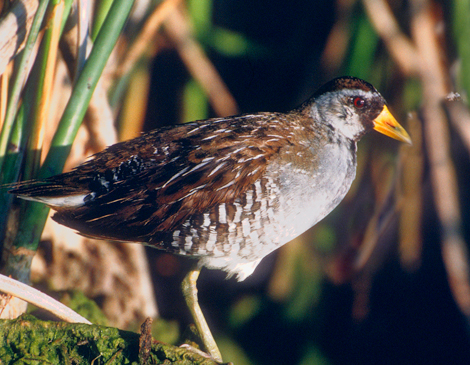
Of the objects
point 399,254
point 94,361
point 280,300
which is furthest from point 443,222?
point 94,361

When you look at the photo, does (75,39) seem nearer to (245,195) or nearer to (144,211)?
(144,211)

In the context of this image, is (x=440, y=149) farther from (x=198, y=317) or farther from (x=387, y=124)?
(x=198, y=317)

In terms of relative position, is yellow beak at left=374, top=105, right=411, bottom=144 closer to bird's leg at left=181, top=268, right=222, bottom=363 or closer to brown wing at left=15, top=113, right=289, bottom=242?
brown wing at left=15, top=113, right=289, bottom=242

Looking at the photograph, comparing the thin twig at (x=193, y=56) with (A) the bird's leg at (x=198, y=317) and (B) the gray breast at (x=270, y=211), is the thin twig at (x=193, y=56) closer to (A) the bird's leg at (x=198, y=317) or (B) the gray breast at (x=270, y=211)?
(B) the gray breast at (x=270, y=211)

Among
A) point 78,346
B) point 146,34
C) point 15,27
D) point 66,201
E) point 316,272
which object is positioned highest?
point 146,34

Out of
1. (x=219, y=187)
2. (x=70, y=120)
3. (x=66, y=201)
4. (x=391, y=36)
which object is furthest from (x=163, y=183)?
(x=391, y=36)

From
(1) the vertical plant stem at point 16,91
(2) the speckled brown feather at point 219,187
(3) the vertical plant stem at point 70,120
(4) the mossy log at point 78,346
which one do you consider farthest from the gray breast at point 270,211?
(1) the vertical plant stem at point 16,91
